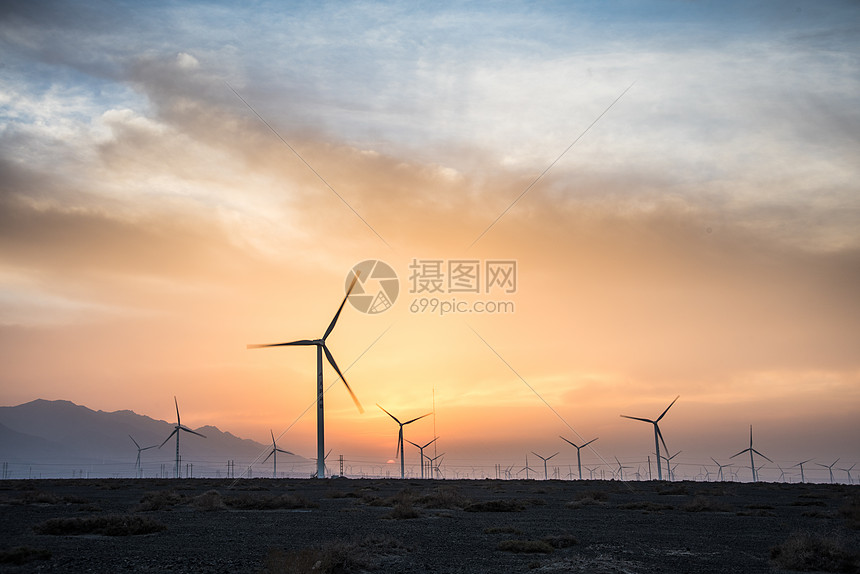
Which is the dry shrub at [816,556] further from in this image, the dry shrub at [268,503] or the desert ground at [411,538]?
the dry shrub at [268,503]

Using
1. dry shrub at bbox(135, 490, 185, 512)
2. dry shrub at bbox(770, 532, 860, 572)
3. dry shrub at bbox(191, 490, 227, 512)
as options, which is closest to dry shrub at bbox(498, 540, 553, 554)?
dry shrub at bbox(770, 532, 860, 572)

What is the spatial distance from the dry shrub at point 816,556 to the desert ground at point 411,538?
0.13 ft

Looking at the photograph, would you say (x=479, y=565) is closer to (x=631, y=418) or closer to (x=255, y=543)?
(x=255, y=543)

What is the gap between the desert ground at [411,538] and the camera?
70.8 ft

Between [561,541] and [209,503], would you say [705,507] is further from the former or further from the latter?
[209,503]

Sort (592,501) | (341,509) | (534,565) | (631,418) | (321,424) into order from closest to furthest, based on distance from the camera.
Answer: (534,565) → (341,509) → (592,501) → (321,424) → (631,418)

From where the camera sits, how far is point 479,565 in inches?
884

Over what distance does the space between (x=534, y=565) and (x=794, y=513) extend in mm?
32254

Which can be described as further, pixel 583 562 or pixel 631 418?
pixel 631 418

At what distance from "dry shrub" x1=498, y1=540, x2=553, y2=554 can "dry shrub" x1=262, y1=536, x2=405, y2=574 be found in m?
4.26

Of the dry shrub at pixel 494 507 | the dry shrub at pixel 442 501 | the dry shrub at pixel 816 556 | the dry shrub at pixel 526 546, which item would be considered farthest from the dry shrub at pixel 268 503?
the dry shrub at pixel 816 556

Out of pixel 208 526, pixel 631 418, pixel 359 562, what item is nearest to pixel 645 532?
pixel 359 562

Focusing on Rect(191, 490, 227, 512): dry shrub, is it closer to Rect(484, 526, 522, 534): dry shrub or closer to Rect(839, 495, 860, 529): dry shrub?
Rect(484, 526, 522, 534): dry shrub

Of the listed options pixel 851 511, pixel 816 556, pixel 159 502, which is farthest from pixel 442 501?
pixel 816 556
